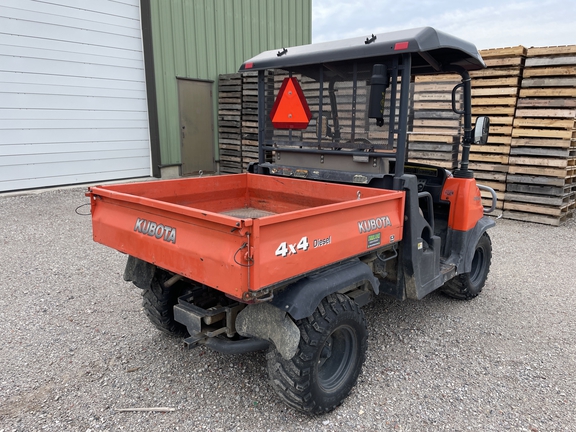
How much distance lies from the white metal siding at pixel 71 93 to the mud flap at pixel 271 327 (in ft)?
26.8

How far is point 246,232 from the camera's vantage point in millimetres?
2145

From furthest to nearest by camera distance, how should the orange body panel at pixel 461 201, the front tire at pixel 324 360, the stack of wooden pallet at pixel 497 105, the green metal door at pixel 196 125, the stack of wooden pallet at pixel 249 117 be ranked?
the green metal door at pixel 196 125, the stack of wooden pallet at pixel 249 117, the stack of wooden pallet at pixel 497 105, the orange body panel at pixel 461 201, the front tire at pixel 324 360

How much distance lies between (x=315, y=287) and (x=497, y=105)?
6780 millimetres

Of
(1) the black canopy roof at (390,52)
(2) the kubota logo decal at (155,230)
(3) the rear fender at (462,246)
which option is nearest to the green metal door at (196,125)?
(1) the black canopy roof at (390,52)

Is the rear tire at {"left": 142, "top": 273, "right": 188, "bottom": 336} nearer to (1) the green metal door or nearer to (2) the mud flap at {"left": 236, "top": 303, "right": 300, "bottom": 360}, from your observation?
(2) the mud flap at {"left": 236, "top": 303, "right": 300, "bottom": 360}

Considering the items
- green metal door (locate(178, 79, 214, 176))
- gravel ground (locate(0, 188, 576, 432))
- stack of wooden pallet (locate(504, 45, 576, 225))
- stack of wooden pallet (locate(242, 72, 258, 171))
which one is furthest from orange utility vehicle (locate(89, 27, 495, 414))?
green metal door (locate(178, 79, 214, 176))

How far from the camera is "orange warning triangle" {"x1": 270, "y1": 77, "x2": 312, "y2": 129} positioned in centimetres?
367

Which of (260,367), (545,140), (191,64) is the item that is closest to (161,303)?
(260,367)

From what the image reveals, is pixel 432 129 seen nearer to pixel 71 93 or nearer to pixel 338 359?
pixel 338 359

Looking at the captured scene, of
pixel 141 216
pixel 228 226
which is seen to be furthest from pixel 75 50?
pixel 228 226

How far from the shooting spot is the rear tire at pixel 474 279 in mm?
4320

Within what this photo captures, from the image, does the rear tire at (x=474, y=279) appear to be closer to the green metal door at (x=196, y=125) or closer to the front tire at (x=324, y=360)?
the front tire at (x=324, y=360)

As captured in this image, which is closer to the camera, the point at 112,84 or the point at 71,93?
the point at 71,93

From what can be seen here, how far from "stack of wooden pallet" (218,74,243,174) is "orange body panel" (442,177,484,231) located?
319 inches
